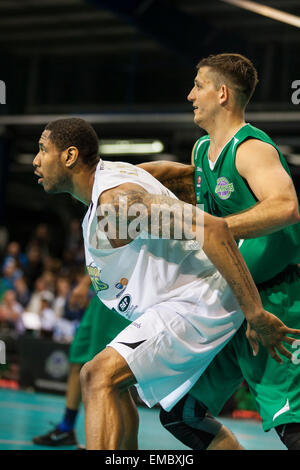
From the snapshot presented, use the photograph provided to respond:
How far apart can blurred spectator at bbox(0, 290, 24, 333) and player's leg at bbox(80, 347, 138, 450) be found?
332 inches

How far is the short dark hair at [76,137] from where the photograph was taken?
3.18 m

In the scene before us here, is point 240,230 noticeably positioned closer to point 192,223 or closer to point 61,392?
point 192,223

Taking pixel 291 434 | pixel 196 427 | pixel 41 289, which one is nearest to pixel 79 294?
pixel 196 427

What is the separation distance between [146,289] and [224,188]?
59 cm

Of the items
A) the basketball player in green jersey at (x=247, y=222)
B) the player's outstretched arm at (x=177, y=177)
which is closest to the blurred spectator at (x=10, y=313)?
the player's outstretched arm at (x=177, y=177)

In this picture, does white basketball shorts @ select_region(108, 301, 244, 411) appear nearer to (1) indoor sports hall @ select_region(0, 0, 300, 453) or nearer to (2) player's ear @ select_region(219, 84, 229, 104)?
(1) indoor sports hall @ select_region(0, 0, 300, 453)

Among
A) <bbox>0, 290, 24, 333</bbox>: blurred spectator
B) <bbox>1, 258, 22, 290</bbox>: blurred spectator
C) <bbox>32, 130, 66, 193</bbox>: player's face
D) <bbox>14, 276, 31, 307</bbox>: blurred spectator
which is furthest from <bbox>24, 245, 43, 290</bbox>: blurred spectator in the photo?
<bbox>32, 130, 66, 193</bbox>: player's face

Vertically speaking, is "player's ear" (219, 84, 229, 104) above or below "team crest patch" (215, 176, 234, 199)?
above

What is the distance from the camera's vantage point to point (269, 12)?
424 inches

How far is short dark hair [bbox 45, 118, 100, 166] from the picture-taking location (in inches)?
125

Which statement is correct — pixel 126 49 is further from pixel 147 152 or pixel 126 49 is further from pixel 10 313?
pixel 10 313

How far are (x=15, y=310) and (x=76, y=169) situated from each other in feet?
29.2
